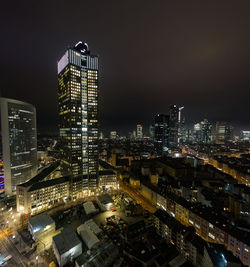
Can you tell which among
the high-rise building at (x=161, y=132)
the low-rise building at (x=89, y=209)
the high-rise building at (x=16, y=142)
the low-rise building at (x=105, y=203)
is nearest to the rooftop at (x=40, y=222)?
the low-rise building at (x=89, y=209)

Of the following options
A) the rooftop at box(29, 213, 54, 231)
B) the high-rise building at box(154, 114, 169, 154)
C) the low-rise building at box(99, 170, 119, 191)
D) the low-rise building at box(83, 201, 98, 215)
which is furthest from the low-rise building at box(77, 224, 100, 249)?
the high-rise building at box(154, 114, 169, 154)

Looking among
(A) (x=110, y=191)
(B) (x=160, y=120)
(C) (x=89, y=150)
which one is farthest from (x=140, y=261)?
(B) (x=160, y=120)

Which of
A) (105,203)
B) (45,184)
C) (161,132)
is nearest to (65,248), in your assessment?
(105,203)

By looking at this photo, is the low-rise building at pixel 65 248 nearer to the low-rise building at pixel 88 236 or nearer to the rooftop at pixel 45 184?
the low-rise building at pixel 88 236

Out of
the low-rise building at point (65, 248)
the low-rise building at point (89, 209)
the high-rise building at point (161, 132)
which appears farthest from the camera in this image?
the high-rise building at point (161, 132)

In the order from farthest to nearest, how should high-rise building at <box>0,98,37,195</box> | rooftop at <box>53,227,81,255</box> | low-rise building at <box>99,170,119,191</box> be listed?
low-rise building at <box>99,170,119,191</box>, high-rise building at <box>0,98,37,195</box>, rooftop at <box>53,227,81,255</box>

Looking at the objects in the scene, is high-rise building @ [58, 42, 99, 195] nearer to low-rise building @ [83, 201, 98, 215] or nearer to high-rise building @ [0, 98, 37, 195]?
low-rise building @ [83, 201, 98, 215]

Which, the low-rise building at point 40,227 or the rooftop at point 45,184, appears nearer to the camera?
the low-rise building at point 40,227
